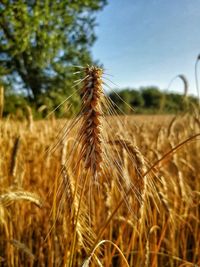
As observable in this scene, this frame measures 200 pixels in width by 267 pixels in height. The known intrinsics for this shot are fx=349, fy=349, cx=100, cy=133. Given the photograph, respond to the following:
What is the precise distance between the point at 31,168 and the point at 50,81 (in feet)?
42.9

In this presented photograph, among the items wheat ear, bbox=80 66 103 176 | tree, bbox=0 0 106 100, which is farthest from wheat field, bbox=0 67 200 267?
tree, bbox=0 0 106 100

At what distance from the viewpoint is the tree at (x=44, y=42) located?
36.3 feet

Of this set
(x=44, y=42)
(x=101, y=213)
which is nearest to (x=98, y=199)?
(x=101, y=213)

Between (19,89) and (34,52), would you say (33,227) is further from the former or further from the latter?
(19,89)

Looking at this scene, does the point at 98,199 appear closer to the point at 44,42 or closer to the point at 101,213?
the point at 101,213

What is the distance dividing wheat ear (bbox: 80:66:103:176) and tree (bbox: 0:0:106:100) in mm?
10336

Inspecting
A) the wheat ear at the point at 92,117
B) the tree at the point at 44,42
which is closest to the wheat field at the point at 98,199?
the wheat ear at the point at 92,117

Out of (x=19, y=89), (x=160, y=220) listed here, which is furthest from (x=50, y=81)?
(x=160, y=220)

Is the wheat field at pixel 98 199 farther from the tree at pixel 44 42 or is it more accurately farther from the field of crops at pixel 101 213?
the tree at pixel 44 42

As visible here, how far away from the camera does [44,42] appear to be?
1170 centimetres

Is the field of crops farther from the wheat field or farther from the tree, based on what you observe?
the tree

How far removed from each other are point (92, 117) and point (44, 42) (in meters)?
11.7

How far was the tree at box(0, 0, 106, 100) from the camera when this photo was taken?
36.3ft

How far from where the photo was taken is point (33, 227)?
1688mm
